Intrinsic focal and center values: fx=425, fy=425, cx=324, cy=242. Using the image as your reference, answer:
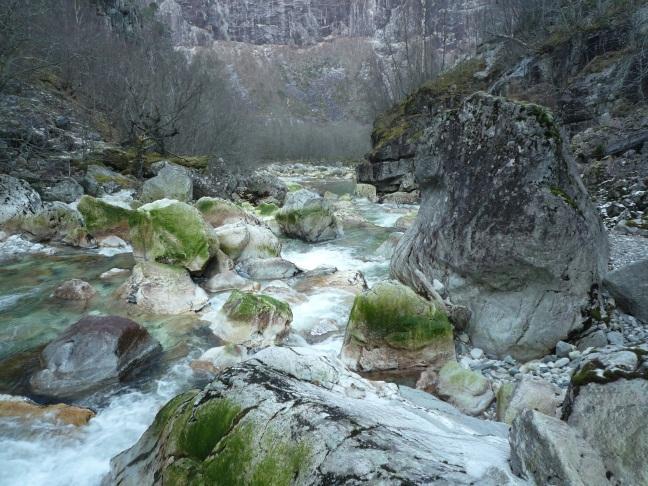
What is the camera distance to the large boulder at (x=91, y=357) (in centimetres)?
461

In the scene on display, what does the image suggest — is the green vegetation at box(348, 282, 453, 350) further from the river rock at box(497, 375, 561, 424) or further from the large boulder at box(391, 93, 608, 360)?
the river rock at box(497, 375, 561, 424)

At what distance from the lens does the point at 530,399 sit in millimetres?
3707

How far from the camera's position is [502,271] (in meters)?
5.41

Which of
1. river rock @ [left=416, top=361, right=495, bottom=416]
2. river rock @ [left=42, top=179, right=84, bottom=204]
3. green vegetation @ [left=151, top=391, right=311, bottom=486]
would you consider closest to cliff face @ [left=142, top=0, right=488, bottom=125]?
river rock @ [left=42, top=179, right=84, bottom=204]

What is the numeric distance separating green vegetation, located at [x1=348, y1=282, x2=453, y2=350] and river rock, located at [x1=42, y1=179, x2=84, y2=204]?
12.9 m

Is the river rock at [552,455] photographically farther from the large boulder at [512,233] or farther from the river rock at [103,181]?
the river rock at [103,181]

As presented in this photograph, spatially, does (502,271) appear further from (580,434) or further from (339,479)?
(339,479)

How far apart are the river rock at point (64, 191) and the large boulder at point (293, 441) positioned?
13485 mm

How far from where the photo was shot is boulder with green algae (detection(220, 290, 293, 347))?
5777 mm

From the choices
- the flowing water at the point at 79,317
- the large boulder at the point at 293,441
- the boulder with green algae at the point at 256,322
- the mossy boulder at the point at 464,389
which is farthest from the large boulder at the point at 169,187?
the large boulder at the point at 293,441

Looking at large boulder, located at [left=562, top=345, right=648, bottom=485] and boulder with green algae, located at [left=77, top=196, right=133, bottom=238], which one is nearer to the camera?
large boulder, located at [left=562, top=345, right=648, bottom=485]

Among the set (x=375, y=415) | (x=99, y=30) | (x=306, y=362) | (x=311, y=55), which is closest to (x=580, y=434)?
(x=375, y=415)

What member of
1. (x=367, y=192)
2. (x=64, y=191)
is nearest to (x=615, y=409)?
(x=64, y=191)

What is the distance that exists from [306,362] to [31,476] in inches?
94.5
